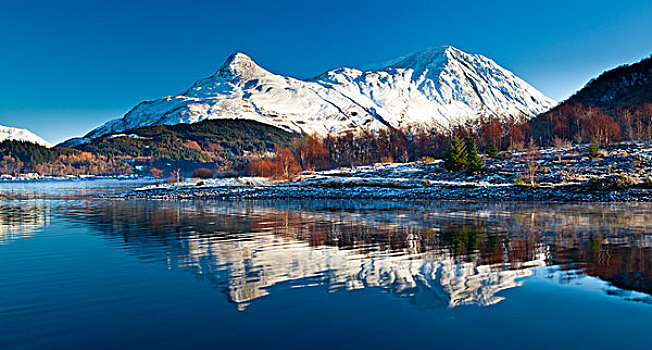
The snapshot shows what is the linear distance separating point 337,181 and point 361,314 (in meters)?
46.3

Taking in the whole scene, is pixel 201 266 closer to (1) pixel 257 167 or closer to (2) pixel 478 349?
(2) pixel 478 349

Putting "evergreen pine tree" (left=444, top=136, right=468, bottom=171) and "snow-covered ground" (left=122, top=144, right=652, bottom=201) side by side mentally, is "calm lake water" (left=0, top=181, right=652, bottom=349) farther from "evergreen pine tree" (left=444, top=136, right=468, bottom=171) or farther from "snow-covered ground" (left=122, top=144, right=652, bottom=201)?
"evergreen pine tree" (left=444, top=136, right=468, bottom=171)

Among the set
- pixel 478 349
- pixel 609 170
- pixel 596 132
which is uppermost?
pixel 596 132

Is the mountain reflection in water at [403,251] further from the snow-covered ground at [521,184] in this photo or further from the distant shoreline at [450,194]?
the snow-covered ground at [521,184]

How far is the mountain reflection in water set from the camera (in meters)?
9.02

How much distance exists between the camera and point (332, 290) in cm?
857

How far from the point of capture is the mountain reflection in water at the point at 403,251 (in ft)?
29.6

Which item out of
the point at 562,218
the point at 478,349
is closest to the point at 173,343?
the point at 478,349

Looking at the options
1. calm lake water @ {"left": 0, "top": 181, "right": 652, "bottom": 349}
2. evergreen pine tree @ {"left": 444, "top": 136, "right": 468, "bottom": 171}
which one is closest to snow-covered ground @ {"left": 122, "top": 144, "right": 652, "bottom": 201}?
evergreen pine tree @ {"left": 444, "top": 136, "right": 468, "bottom": 171}

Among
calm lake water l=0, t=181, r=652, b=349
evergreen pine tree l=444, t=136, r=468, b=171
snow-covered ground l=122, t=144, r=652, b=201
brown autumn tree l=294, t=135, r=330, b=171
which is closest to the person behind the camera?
calm lake water l=0, t=181, r=652, b=349

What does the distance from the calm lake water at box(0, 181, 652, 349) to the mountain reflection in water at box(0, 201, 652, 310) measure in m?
0.06

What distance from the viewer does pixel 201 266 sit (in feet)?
36.0

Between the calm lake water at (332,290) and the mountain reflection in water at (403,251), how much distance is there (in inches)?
2.4

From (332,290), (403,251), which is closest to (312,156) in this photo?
(403,251)
